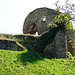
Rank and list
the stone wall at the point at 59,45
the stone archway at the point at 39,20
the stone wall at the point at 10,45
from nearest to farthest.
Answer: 1. the stone wall at the point at 59,45
2. the stone wall at the point at 10,45
3. the stone archway at the point at 39,20

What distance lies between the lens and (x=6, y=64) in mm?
7965

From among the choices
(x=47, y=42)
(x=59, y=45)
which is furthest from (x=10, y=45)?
(x=59, y=45)

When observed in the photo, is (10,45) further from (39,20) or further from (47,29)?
(39,20)

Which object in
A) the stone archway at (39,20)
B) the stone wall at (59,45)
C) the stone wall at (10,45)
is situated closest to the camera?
the stone wall at (59,45)

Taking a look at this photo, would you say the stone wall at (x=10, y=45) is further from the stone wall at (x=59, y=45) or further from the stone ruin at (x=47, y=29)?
the stone wall at (x=59, y=45)

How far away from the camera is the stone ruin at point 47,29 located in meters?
12.2

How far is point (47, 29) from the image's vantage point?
17.5 meters

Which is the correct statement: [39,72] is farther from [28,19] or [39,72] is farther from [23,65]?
[28,19]

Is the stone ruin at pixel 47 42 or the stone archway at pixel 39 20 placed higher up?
the stone archway at pixel 39 20

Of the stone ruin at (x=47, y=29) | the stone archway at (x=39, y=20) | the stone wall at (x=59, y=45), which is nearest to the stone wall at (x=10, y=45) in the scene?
the stone ruin at (x=47, y=29)

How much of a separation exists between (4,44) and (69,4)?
7.66 m

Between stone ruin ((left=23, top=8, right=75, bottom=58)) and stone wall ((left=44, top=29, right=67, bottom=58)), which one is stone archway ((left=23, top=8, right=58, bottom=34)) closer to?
stone ruin ((left=23, top=8, right=75, bottom=58))

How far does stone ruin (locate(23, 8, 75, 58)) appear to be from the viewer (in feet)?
40.1

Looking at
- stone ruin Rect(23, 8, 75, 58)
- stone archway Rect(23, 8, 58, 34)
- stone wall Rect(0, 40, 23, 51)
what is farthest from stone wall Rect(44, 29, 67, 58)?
stone archway Rect(23, 8, 58, 34)
